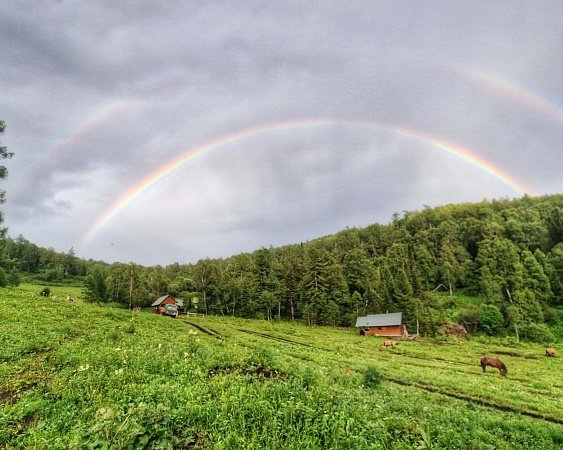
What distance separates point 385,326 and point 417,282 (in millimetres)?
20043

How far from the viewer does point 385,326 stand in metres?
59.8

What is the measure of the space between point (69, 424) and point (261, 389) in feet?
15.8

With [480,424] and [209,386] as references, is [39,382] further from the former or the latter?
[480,424]

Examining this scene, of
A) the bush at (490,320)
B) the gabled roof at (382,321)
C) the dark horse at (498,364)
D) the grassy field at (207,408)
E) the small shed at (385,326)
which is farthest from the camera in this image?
the bush at (490,320)

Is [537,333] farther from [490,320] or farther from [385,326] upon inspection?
[385,326]

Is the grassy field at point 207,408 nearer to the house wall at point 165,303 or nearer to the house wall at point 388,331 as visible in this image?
the house wall at point 388,331

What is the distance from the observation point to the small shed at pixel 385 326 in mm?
58906

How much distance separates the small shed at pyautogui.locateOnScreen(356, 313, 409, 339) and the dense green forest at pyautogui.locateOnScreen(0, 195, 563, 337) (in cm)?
500

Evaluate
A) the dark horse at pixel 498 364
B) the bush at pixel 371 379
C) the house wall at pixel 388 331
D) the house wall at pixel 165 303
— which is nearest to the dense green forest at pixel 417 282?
the house wall at pixel 388 331

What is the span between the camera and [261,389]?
8.91 meters

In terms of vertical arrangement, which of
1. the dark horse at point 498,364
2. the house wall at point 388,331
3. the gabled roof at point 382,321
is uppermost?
the dark horse at point 498,364

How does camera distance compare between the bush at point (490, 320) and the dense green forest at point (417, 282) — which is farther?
the dense green forest at point (417, 282)

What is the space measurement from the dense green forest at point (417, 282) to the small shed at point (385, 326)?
5000 mm

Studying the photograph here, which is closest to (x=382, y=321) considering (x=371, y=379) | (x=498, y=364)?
(x=498, y=364)
